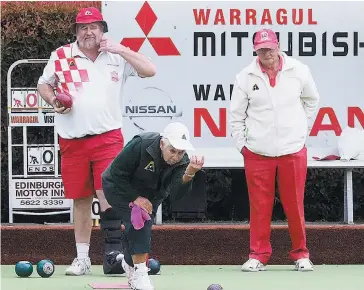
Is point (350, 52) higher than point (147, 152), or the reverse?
point (350, 52)

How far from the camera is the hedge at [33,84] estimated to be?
9.61 metres

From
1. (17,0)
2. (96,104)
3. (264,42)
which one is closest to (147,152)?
(96,104)

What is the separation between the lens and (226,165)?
377 inches

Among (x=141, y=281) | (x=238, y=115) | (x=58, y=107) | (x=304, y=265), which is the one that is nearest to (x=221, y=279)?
(x=304, y=265)

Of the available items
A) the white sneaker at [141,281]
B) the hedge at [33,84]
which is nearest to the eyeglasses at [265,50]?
the hedge at [33,84]

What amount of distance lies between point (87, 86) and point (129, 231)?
4.57ft

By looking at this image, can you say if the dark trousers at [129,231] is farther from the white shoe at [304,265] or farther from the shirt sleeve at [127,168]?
the white shoe at [304,265]

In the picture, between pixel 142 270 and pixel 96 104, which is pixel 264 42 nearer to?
pixel 96 104

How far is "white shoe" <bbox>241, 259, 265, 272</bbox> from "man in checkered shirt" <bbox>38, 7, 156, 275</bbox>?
102cm

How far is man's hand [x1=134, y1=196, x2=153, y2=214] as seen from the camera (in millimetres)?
7195

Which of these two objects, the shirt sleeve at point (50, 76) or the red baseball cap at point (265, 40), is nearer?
the shirt sleeve at point (50, 76)

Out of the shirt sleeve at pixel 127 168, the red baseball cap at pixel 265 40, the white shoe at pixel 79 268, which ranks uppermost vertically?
the red baseball cap at pixel 265 40

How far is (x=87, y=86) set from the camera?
8.25 metres

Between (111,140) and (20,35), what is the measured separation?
5.88ft
